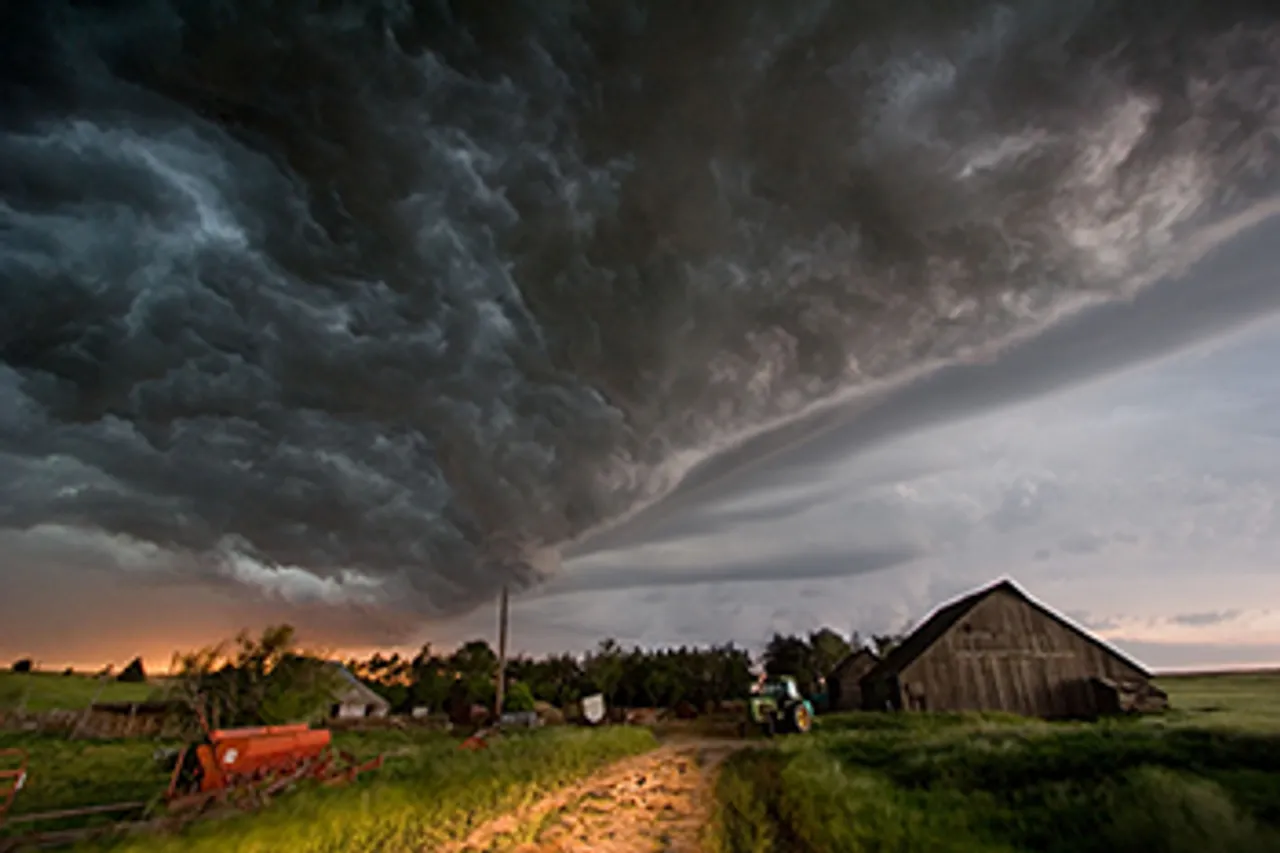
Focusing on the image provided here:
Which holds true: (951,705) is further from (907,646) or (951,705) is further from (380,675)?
(380,675)

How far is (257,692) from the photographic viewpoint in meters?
41.8

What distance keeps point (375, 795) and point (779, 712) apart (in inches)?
936

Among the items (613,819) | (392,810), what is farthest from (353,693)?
(613,819)

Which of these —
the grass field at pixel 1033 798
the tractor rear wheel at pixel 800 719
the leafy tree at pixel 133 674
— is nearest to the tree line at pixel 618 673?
the leafy tree at pixel 133 674

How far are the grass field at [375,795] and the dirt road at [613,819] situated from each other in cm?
85

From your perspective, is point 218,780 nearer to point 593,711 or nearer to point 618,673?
point 593,711

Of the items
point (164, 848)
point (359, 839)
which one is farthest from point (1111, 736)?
point (164, 848)

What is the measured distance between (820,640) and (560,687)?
37.5m

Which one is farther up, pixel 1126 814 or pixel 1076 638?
pixel 1076 638

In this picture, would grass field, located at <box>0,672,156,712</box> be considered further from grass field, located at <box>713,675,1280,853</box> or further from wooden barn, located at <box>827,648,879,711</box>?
wooden barn, located at <box>827,648,879,711</box>

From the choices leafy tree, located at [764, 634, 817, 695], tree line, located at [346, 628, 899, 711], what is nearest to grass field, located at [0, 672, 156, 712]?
tree line, located at [346, 628, 899, 711]

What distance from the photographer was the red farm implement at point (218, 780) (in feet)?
36.0

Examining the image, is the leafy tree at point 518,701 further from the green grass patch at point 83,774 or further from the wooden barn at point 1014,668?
the wooden barn at point 1014,668

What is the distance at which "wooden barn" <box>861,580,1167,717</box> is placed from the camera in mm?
34781
